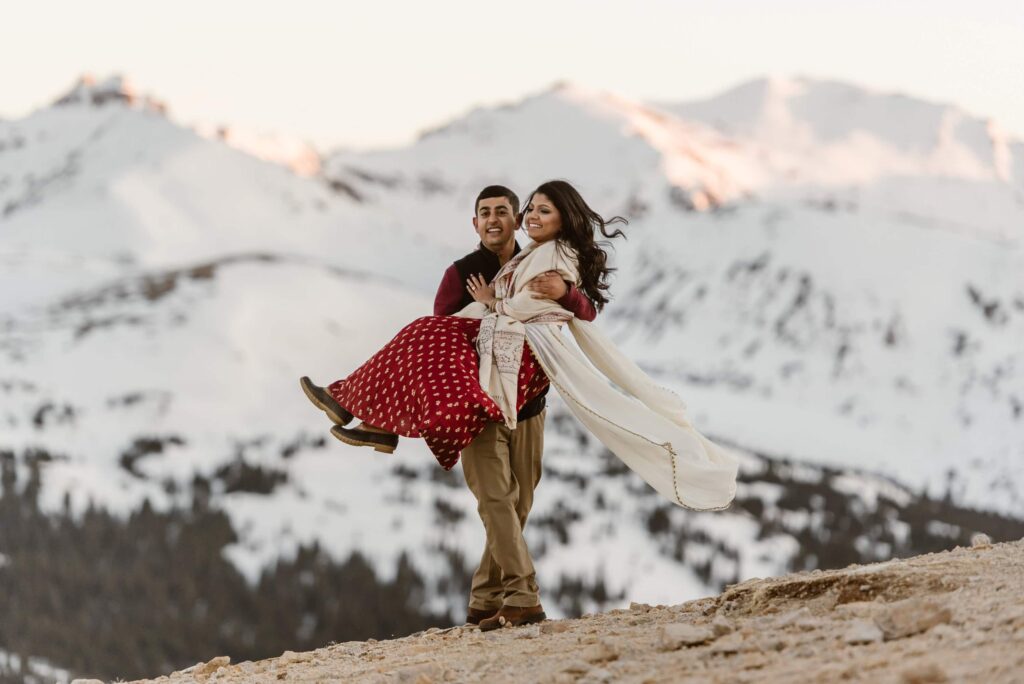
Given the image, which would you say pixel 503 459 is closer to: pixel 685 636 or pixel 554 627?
pixel 554 627

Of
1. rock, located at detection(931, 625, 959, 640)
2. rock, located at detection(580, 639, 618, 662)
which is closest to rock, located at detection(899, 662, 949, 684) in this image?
rock, located at detection(931, 625, 959, 640)

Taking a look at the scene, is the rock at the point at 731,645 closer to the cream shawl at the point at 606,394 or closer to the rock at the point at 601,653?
the rock at the point at 601,653

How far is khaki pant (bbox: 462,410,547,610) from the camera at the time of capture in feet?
32.5

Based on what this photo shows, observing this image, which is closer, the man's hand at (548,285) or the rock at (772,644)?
the rock at (772,644)

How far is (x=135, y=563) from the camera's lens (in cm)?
10606

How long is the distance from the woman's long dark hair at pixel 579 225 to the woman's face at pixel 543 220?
30 millimetres

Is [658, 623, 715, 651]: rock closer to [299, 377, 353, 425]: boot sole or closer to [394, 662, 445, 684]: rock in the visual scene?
[394, 662, 445, 684]: rock

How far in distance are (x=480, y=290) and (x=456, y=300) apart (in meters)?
0.29

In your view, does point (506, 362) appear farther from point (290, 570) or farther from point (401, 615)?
point (290, 570)

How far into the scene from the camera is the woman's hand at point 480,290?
1005 centimetres

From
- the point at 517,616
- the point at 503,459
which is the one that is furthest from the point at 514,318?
the point at 517,616

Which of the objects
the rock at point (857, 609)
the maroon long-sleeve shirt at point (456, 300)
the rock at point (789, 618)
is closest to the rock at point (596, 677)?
the rock at point (789, 618)

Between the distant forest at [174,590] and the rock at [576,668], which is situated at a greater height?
the rock at [576,668]

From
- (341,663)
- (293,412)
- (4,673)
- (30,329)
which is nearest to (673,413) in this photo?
(341,663)
